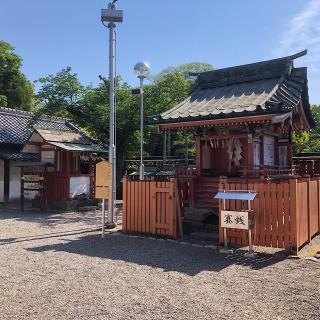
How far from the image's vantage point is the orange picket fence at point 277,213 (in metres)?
8.23

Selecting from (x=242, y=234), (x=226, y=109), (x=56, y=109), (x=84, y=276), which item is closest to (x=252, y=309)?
(x=84, y=276)

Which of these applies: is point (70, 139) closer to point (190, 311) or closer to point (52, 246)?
point (52, 246)

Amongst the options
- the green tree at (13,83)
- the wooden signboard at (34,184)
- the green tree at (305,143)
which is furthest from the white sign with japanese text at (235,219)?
the green tree at (13,83)

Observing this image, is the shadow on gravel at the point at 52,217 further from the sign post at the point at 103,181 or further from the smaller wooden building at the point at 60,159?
the sign post at the point at 103,181

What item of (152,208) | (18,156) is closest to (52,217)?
(152,208)

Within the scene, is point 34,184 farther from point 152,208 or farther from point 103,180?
point 152,208

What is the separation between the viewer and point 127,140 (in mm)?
22016

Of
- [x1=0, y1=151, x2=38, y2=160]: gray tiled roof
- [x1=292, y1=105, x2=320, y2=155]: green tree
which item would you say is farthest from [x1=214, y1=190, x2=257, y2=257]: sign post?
[x1=292, y1=105, x2=320, y2=155]: green tree

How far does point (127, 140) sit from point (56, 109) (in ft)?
14.2

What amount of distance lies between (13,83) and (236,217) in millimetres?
34152

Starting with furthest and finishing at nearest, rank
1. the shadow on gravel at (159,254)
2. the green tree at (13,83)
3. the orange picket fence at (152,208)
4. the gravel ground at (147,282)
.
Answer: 1. the green tree at (13,83)
2. the orange picket fence at (152,208)
3. the shadow on gravel at (159,254)
4. the gravel ground at (147,282)

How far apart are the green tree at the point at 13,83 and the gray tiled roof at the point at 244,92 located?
27592 millimetres

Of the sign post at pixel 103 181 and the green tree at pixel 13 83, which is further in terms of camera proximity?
the green tree at pixel 13 83

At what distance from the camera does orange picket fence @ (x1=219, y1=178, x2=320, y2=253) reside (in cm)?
823
